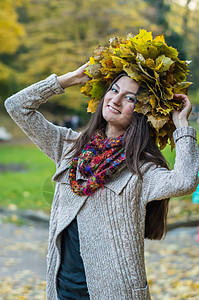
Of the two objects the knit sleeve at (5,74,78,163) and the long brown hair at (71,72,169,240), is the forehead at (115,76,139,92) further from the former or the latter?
the knit sleeve at (5,74,78,163)

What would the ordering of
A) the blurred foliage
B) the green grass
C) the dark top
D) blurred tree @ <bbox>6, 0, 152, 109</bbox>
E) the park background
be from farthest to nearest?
blurred tree @ <bbox>6, 0, 152, 109</bbox>, the blurred foliage, the park background, the green grass, the dark top

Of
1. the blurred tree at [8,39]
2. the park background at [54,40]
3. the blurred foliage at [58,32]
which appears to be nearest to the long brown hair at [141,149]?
the park background at [54,40]

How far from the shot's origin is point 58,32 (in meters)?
16.6

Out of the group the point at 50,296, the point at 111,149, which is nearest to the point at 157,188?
the point at 111,149

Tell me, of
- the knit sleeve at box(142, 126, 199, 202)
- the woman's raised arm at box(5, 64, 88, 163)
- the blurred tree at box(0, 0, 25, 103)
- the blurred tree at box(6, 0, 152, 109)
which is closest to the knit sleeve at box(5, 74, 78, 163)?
the woman's raised arm at box(5, 64, 88, 163)

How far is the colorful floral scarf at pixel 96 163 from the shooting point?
1.84m

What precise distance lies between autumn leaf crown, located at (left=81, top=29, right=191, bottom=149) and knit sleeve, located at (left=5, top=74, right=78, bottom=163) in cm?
28

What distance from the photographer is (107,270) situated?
185 cm

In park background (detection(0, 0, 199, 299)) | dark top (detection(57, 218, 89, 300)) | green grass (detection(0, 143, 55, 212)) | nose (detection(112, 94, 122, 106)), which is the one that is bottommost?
dark top (detection(57, 218, 89, 300))

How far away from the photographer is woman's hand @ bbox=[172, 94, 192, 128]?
71.3 inches

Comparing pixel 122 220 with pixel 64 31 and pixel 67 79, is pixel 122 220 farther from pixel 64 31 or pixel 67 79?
pixel 64 31

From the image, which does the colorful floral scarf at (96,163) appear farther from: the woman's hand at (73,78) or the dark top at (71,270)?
the woman's hand at (73,78)

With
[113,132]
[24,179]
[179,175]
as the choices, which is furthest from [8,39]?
[179,175]

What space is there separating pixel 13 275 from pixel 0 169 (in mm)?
7424
